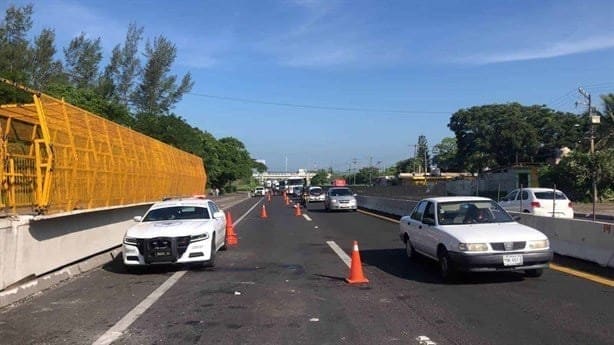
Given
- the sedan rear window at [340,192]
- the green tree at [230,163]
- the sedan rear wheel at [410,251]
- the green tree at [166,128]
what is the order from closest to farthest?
the sedan rear wheel at [410,251] → the sedan rear window at [340,192] → the green tree at [166,128] → the green tree at [230,163]

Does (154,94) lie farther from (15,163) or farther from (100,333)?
(100,333)

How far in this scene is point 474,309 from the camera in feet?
27.3

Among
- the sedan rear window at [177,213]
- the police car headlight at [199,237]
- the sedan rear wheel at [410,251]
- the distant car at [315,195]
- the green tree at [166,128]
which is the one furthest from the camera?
the distant car at [315,195]

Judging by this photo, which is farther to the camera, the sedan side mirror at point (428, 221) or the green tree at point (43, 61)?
the green tree at point (43, 61)

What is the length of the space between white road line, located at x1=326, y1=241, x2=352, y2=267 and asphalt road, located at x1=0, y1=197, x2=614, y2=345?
561mm

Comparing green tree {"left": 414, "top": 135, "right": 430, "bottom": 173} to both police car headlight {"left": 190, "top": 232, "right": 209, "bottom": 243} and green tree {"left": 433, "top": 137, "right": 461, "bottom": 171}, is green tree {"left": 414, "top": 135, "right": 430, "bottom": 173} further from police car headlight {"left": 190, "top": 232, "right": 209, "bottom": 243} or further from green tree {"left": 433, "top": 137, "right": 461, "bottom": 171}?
police car headlight {"left": 190, "top": 232, "right": 209, "bottom": 243}

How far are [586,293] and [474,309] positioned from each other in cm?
210

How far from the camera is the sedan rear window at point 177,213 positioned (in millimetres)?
14031

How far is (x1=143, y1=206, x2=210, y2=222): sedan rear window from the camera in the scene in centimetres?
1403

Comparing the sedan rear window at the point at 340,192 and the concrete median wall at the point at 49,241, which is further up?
the sedan rear window at the point at 340,192

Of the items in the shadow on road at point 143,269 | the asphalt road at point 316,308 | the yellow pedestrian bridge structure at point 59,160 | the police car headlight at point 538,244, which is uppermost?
the yellow pedestrian bridge structure at point 59,160

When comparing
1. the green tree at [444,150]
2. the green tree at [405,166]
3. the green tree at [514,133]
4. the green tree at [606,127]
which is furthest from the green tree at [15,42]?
the green tree at [405,166]

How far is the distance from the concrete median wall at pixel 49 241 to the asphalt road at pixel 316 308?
516 mm

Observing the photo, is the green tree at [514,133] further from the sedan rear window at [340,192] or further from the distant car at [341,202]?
the distant car at [341,202]
